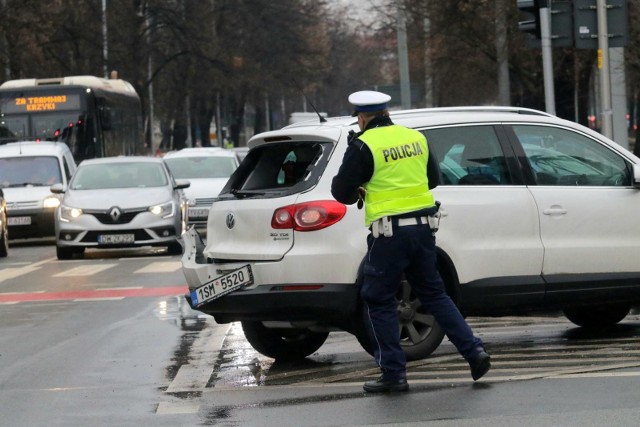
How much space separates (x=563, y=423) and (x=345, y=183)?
1972 millimetres

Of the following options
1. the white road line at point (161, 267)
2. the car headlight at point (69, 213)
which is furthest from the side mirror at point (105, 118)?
the white road line at point (161, 267)

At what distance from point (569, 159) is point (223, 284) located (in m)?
2.53

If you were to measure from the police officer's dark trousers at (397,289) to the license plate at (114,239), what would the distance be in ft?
46.0

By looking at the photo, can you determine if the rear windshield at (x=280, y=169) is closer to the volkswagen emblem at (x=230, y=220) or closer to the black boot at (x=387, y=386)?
the volkswagen emblem at (x=230, y=220)

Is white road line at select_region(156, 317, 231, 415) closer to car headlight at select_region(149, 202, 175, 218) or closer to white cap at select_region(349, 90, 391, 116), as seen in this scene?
white cap at select_region(349, 90, 391, 116)

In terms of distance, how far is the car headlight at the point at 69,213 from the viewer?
22.4 metres

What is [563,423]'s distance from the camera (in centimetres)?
724

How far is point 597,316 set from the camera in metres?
11.3

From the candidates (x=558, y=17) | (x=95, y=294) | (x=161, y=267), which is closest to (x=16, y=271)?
(x=161, y=267)

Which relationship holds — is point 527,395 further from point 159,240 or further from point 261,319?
point 159,240

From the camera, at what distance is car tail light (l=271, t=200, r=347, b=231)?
9.20 meters

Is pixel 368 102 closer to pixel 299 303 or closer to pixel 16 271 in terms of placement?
pixel 299 303

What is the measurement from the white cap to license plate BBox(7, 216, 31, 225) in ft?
61.9

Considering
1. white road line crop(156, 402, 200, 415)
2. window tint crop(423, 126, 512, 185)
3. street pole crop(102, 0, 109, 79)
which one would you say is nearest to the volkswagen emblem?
window tint crop(423, 126, 512, 185)
